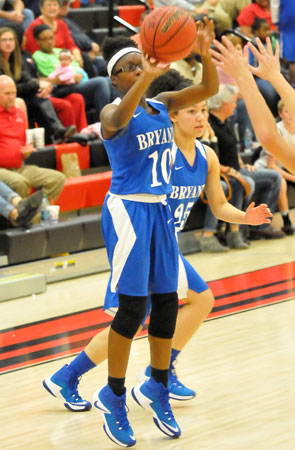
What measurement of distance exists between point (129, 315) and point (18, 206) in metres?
3.61

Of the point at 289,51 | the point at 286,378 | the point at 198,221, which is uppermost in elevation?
the point at 289,51

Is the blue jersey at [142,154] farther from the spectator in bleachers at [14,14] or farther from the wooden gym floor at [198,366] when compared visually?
the spectator in bleachers at [14,14]

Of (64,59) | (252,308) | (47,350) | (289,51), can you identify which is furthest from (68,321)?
(289,51)

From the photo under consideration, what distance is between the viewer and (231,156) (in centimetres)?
816

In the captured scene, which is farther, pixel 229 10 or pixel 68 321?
pixel 229 10

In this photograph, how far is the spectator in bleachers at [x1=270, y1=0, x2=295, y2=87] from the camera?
32.2ft

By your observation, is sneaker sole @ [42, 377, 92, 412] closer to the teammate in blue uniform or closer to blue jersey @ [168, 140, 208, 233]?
the teammate in blue uniform

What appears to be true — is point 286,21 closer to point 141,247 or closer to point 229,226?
point 229,226

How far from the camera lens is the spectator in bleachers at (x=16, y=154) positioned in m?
7.58

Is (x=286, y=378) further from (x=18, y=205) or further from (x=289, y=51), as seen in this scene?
(x=289, y=51)

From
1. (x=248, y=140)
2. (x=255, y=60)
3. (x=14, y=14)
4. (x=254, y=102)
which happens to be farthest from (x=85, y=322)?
(x=255, y=60)

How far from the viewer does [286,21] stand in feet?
32.4

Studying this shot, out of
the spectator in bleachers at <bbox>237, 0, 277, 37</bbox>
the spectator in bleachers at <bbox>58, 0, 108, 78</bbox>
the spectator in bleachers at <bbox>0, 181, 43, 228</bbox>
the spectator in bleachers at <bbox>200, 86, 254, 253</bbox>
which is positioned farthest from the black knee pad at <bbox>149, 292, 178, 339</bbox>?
the spectator in bleachers at <bbox>237, 0, 277, 37</bbox>

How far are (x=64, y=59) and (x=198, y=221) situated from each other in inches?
90.6
